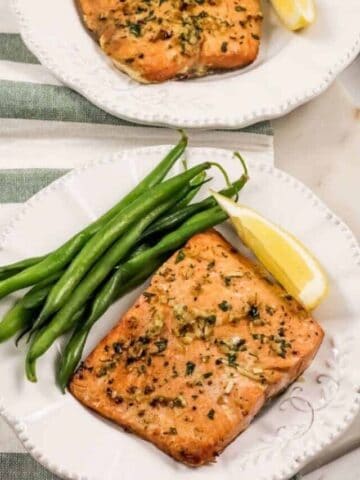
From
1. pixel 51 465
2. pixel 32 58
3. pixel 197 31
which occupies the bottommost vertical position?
pixel 51 465

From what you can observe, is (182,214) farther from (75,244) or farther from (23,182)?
(23,182)

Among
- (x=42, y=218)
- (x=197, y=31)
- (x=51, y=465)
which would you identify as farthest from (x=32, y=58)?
(x=51, y=465)

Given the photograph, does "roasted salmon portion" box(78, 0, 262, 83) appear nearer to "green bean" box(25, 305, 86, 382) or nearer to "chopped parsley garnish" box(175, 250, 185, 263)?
"chopped parsley garnish" box(175, 250, 185, 263)

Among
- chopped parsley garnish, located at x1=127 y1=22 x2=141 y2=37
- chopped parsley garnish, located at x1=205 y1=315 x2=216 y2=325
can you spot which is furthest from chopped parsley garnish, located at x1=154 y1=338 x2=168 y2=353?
chopped parsley garnish, located at x1=127 y1=22 x2=141 y2=37

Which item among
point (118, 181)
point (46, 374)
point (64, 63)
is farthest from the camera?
point (64, 63)

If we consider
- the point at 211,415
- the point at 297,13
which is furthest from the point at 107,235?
the point at 297,13

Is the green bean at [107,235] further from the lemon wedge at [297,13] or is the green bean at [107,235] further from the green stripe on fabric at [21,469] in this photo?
the lemon wedge at [297,13]

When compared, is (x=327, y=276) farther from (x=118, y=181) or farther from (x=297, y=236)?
(x=118, y=181)

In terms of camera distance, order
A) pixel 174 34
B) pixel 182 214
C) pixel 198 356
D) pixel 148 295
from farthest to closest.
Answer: pixel 174 34 → pixel 182 214 → pixel 148 295 → pixel 198 356
